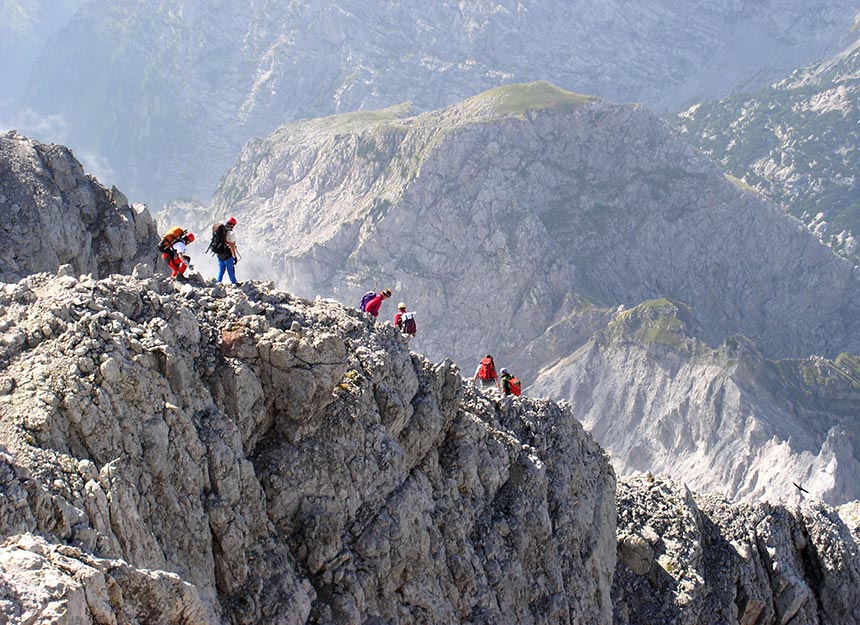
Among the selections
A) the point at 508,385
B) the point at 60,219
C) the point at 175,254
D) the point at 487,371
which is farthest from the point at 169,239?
the point at 60,219

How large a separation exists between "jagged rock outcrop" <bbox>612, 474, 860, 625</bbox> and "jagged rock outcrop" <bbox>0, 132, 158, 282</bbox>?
92.9ft

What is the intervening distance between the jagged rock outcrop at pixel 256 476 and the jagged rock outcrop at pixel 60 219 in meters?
20.4

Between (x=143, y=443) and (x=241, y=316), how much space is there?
750cm

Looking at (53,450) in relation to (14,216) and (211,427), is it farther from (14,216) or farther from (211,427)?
(14,216)

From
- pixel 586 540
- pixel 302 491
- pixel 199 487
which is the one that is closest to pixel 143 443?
pixel 199 487

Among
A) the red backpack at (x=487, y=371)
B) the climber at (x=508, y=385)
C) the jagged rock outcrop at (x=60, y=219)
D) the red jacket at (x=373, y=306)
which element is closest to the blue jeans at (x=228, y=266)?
the red jacket at (x=373, y=306)

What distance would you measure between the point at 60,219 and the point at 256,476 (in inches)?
1208

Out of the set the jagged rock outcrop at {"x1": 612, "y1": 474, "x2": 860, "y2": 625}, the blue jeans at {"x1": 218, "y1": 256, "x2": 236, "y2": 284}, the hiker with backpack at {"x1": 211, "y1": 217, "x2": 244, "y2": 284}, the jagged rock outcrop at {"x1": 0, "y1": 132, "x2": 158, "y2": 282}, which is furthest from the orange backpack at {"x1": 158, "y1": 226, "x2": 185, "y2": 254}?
the jagged rock outcrop at {"x1": 612, "y1": 474, "x2": 860, "y2": 625}

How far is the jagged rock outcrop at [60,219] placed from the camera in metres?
58.8

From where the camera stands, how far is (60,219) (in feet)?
200

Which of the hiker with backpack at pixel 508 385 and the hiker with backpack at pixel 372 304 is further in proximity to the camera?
the hiker with backpack at pixel 508 385

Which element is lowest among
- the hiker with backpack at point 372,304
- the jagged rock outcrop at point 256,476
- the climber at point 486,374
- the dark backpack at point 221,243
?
the jagged rock outcrop at point 256,476

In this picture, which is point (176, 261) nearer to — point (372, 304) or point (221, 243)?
point (221, 243)

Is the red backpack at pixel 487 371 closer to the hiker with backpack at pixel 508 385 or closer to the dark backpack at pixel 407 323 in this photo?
the hiker with backpack at pixel 508 385
